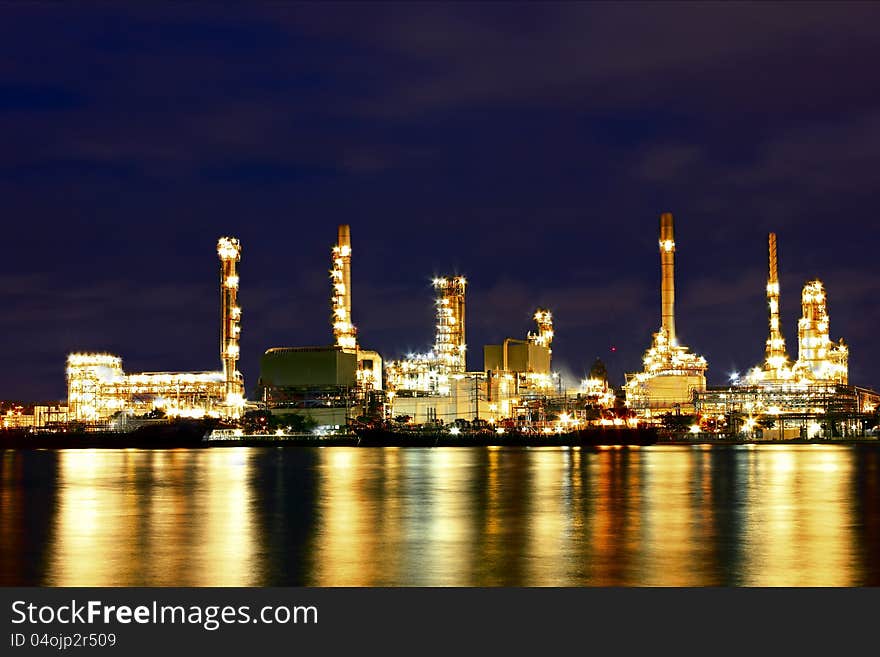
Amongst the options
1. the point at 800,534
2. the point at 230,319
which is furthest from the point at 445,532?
the point at 230,319

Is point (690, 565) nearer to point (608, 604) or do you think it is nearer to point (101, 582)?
point (608, 604)

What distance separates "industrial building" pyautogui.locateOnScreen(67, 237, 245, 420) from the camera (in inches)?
5748

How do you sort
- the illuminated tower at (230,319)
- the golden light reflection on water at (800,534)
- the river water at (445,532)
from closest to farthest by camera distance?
the golden light reflection on water at (800,534)
the river water at (445,532)
the illuminated tower at (230,319)

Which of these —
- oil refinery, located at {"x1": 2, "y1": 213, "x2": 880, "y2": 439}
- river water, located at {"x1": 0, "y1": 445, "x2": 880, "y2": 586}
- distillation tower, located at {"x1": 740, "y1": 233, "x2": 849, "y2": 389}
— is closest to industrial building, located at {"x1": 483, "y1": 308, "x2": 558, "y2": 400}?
oil refinery, located at {"x1": 2, "y1": 213, "x2": 880, "y2": 439}

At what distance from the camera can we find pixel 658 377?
157625 millimetres

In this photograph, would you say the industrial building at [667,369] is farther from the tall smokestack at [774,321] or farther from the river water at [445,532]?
the river water at [445,532]

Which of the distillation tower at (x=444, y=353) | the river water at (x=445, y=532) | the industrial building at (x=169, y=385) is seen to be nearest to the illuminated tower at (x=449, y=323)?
the distillation tower at (x=444, y=353)

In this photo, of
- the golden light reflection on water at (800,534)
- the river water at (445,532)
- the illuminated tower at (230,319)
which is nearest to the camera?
the golden light reflection on water at (800,534)

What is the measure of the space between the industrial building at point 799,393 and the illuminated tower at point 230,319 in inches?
2247

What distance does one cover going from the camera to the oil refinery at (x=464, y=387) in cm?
14825

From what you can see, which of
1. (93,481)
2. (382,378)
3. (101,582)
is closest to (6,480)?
(93,481)

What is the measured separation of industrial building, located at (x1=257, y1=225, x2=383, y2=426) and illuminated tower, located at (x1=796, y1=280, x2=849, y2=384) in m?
55.2

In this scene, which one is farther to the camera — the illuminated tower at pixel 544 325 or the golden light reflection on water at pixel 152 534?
the illuminated tower at pixel 544 325

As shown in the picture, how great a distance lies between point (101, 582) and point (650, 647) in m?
10.3
